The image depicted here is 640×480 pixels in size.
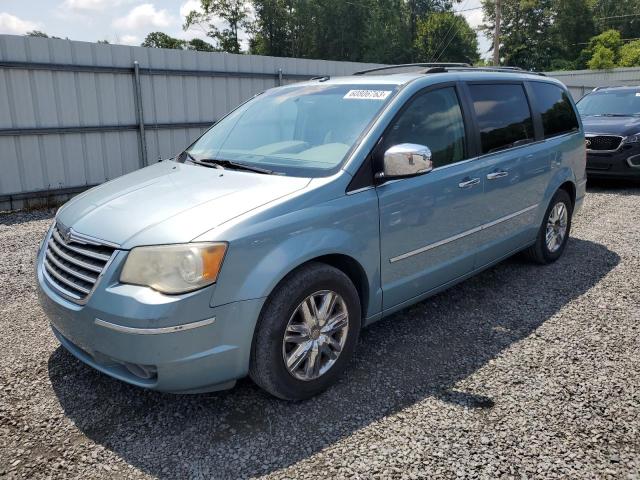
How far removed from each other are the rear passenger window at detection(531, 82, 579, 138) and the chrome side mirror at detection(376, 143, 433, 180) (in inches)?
94.7

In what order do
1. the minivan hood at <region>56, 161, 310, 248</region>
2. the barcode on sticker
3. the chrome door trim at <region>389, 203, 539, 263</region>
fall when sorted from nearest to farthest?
the minivan hood at <region>56, 161, 310, 248</region> < the chrome door trim at <region>389, 203, 539, 263</region> < the barcode on sticker

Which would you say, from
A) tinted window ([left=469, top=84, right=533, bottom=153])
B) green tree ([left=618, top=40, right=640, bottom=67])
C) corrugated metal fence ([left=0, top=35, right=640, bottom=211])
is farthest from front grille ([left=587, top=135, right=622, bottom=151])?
green tree ([left=618, top=40, right=640, bottom=67])

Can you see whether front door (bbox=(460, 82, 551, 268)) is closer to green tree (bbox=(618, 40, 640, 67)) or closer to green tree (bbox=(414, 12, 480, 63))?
green tree (bbox=(618, 40, 640, 67))

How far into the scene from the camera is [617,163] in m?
9.22

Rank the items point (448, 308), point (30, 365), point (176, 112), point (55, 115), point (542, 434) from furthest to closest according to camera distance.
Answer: point (176, 112) → point (55, 115) → point (448, 308) → point (30, 365) → point (542, 434)

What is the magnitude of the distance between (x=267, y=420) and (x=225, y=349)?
20.3 inches

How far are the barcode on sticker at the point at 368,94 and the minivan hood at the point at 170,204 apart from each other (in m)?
0.88

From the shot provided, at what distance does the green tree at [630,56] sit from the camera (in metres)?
47.5

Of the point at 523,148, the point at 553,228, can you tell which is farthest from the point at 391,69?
the point at 553,228

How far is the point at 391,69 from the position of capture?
15.0ft

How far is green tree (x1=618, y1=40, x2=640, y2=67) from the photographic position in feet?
156

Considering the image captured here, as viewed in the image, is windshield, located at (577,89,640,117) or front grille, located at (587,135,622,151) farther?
windshield, located at (577,89,640,117)

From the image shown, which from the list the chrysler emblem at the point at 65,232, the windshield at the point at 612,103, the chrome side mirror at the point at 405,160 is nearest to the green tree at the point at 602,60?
the windshield at the point at 612,103

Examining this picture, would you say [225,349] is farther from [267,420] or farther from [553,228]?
[553,228]
